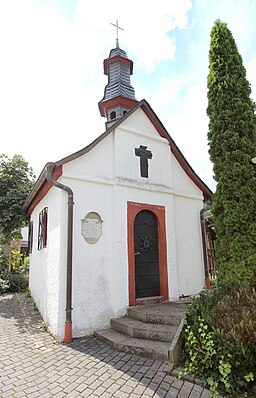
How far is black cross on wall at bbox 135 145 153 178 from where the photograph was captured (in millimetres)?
7093

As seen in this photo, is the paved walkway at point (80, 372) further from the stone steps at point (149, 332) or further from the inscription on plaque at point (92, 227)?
the inscription on plaque at point (92, 227)

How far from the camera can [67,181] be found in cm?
580

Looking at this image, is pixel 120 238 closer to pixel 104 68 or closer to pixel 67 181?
pixel 67 181

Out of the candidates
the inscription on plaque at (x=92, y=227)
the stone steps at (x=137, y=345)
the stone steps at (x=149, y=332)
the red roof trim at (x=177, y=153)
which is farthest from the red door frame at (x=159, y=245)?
the red roof trim at (x=177, y=153)

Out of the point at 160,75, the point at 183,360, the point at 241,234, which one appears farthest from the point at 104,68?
the point at 183,360

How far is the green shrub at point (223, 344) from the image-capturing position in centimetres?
312

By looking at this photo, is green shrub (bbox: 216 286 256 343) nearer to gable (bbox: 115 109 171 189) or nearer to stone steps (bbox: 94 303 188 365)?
stone steps (bbox: 94 303 188 365)

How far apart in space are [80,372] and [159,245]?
3.74m

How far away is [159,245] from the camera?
6.86 meters

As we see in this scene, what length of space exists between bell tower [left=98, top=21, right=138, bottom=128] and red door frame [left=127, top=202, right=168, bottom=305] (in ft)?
11.7

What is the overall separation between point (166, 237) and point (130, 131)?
122 inches

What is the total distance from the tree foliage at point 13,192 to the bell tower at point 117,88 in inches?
201

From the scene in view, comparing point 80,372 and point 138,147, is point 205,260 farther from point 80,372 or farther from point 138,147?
point 80,372

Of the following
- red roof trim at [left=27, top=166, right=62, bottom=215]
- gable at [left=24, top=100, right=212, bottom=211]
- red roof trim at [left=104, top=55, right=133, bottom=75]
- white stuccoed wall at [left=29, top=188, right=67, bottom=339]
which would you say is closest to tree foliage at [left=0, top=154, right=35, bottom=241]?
red roof trim at [left=27, top=166, right=62, bottom=215]
